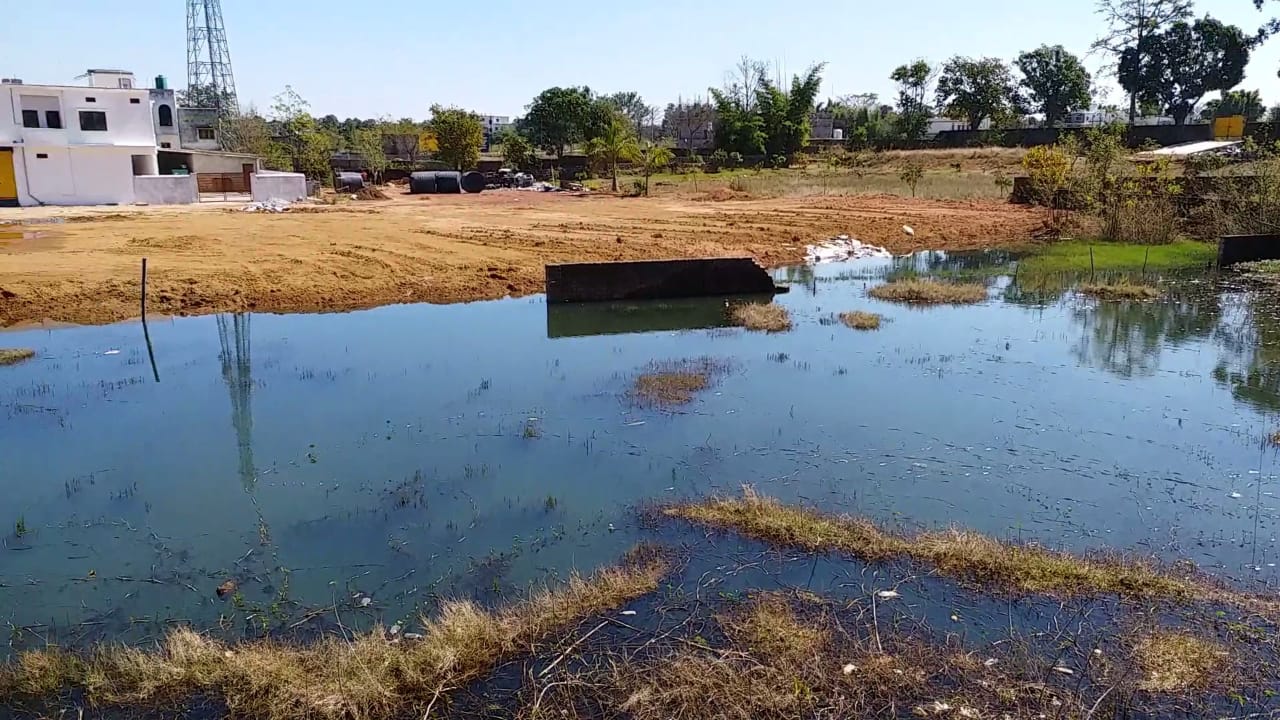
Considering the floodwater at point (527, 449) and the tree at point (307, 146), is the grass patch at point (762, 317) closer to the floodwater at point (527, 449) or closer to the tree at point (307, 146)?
the floodwater at point (527, 449)

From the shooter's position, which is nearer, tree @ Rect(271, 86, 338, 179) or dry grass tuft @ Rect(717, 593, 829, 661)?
dry grass tuft @ Rect(717, 593, 829, 661)

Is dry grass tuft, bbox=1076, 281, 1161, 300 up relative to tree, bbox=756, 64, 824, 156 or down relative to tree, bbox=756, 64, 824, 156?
down

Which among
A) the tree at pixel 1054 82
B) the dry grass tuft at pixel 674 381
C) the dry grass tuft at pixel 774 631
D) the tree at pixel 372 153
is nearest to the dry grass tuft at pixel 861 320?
the dry grass tuft at pixel 674 381

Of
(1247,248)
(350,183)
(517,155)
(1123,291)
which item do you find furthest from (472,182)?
(1247,248)

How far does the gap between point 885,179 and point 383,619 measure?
36258mm

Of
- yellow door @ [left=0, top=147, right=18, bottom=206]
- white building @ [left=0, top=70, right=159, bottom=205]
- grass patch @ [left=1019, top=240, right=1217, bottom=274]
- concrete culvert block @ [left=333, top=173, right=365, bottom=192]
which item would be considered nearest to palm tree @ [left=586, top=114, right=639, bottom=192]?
concrete culvert block @ [left=333, top=173, right=365, bottom=192]

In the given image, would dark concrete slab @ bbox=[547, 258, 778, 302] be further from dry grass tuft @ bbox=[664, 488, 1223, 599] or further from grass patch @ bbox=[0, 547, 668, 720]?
grass patch @ bbox=[0, 547, 668, 720]

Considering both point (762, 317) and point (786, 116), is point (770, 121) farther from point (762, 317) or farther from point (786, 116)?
point (762, 317)

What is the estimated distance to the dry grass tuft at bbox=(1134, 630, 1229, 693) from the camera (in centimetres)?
470

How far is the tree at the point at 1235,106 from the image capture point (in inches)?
2227

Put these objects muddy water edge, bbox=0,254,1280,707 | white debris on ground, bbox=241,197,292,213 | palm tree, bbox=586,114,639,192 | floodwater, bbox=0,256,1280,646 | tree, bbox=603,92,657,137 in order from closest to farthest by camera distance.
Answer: muddy water edge, bbox=0,254,1280,707 → floodwater, bbox=0,256,1280,646 → white debris on ground, bbox=241,197,292,213 → palm tree, bbox=586,114,639,192 → tree, bbox=603,92,657,137

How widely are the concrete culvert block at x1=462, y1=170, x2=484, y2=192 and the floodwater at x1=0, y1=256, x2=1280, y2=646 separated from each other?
24.1 m

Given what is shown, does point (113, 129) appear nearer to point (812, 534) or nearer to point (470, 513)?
point (470, 513)

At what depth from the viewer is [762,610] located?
544 centimetres
